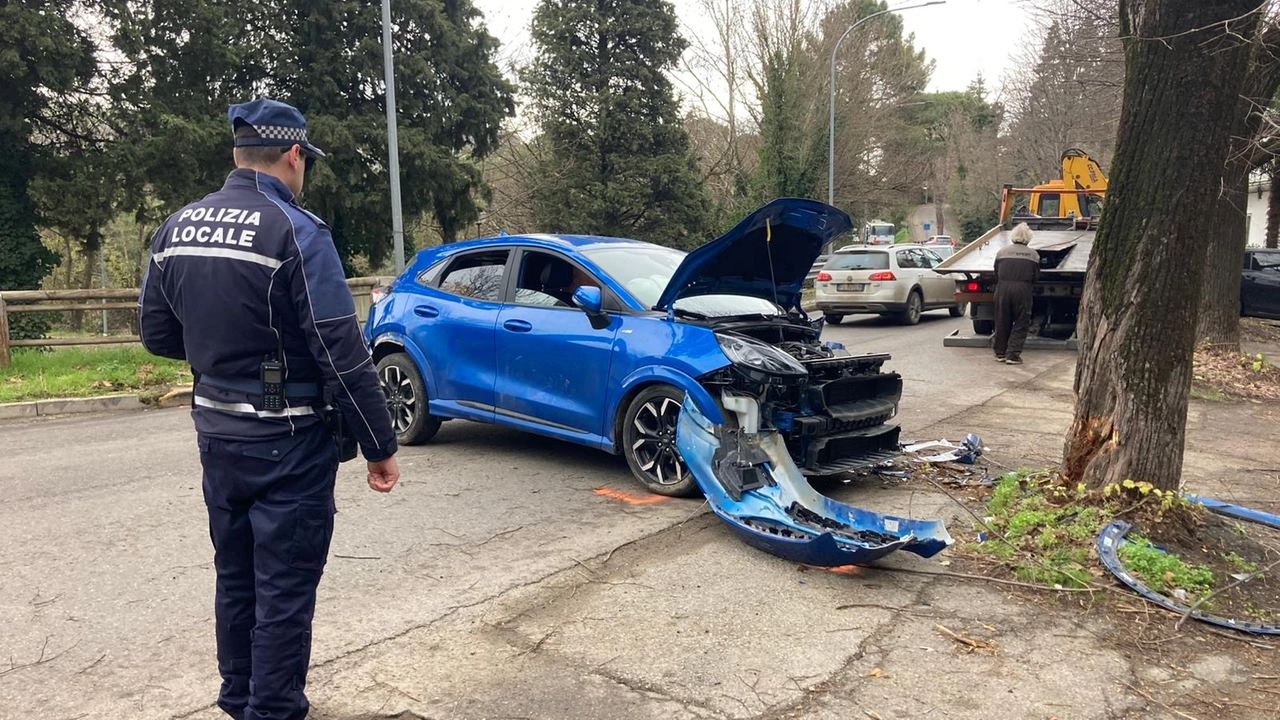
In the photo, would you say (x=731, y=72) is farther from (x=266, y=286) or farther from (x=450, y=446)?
(x=266, y=286)

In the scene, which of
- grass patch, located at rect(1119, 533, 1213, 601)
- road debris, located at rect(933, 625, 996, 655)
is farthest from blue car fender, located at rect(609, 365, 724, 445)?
grass patch, located at rect(1119, 533, 1213, 601)

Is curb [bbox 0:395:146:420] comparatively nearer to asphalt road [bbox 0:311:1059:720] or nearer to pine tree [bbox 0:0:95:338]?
asphalt road [bbox 0:311:1059:720]

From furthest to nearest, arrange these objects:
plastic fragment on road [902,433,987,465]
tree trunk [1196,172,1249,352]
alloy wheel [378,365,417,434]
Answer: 1. tree trunk [1196,172,1249,352]
2. alloy wheel [378,365,417,434]
3. plastic fragment on road [902,433,987,465]

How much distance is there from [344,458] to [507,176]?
27538 millimetres

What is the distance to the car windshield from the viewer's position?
606cm

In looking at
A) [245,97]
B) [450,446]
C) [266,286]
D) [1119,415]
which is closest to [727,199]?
[245,97]

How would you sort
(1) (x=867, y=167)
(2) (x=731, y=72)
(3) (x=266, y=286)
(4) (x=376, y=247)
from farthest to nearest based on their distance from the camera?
(1) (x=867, y=167)
(2) (x=731, y=72)
(4) (x=376, y=247)
(3) (x=266, y=286)

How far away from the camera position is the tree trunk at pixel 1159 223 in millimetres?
4438

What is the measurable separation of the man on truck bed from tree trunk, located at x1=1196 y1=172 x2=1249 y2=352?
222 centimetres

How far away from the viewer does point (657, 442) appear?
226 inches

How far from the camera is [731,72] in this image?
32406mm

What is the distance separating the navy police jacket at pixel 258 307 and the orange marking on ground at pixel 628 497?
9.91 feet

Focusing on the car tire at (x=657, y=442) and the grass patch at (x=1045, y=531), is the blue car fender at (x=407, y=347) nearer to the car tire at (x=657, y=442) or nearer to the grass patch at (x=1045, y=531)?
the car tire at (x=657, y=442)

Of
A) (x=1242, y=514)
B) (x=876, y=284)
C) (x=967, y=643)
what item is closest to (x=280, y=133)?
(x=967, y=643)
